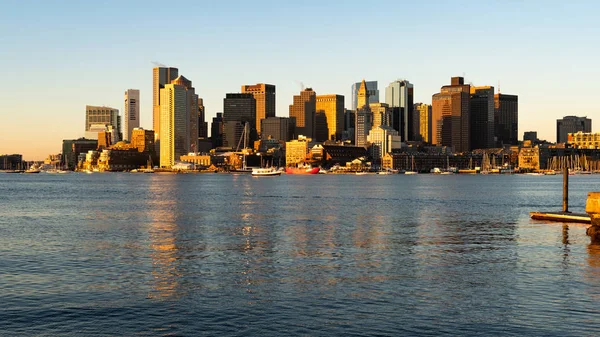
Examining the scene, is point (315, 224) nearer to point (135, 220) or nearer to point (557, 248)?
point (135, 220)

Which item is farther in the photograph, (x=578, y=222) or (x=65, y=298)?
(x=578, y=222)

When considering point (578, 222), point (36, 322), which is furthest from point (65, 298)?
point (578, 222)

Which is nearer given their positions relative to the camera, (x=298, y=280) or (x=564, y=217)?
(x=298, y=280)

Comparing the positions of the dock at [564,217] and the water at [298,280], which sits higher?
the dock at [564,217]

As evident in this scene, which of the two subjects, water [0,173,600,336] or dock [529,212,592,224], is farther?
dock [529,212,592,224]

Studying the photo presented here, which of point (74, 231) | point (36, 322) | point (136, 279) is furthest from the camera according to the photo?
point (74, 231)

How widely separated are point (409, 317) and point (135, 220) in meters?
54.3

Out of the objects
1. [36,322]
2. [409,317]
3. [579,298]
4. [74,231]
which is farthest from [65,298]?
[74,231]

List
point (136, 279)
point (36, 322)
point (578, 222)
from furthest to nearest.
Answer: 1. point (578, 222)
2. point (136, 279)
3. point (36, 322)

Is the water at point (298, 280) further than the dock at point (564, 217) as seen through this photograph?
No

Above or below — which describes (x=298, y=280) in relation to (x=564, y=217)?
below

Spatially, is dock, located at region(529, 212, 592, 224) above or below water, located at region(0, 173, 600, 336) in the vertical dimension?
above

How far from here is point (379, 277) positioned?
3962cm

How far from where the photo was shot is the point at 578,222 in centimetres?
7212
